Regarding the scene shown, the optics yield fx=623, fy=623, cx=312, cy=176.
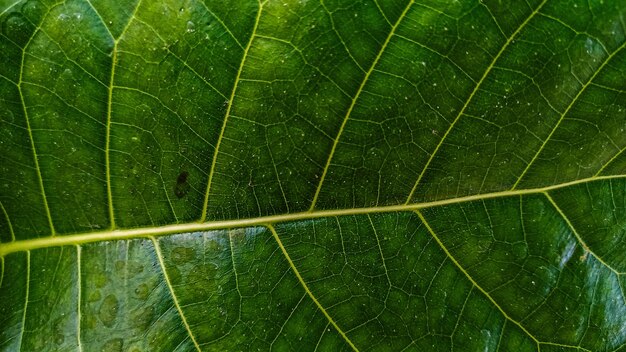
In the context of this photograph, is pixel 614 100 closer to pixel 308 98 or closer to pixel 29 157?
pixel 308 98

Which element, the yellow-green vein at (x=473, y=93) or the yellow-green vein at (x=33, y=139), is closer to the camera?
the yellow-green vein at (x=473, y=93)

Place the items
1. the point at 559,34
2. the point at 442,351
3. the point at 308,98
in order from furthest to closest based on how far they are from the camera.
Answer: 1. the point at 442,351
2. the point at 308,98
3. the point at 559,34

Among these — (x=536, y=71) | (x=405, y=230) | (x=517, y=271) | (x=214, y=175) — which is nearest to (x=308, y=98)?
(x=214, y=175)

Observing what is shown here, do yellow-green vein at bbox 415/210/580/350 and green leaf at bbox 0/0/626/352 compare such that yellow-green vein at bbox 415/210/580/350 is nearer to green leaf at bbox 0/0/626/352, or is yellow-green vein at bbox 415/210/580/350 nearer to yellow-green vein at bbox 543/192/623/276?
green leaf at bbox 0/0/626/352

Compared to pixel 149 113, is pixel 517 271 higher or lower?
lower

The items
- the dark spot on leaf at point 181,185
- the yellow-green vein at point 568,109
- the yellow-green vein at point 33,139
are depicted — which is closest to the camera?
the yellow-green vein at point 568,109

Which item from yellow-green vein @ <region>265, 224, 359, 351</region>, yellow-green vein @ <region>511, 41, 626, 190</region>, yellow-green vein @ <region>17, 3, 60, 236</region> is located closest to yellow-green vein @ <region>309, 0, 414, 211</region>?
yellow-green vein @ <region>265, 224, 359, 351</region>

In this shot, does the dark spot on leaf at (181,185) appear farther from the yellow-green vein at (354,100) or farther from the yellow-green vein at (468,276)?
the yellow-green vein at (468,276)

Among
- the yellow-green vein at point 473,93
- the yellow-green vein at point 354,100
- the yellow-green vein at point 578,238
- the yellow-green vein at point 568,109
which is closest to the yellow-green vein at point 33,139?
the yellow-green vein at point 354,100
